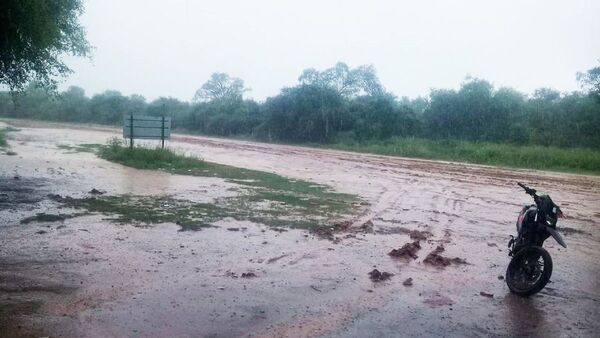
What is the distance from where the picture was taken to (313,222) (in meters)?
10.2

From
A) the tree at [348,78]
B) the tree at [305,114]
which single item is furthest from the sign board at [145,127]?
the tree at [348,78]

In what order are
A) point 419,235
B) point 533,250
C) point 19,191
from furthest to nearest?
point 19,191, point 419,235, point 533,250

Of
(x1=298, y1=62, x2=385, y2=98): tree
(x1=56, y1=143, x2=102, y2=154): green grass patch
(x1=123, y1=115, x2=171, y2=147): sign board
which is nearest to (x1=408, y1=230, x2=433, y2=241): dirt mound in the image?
(x1=123, y1=115, x2=171, y2=147): sign board

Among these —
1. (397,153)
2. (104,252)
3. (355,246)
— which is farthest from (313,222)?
(397,153)

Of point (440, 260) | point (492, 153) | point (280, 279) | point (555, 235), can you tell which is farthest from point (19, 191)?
point (492, 153)

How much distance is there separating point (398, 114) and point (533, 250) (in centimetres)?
3957

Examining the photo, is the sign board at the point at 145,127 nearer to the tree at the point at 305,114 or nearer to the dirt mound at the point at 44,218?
the dirt mound at the point at 44,218

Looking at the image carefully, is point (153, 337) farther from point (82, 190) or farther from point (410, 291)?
point (82, 190)

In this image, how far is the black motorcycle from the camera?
6.23 m

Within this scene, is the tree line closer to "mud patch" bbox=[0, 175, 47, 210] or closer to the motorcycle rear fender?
"mud patch" bbox=[0, 175, 47, 210]

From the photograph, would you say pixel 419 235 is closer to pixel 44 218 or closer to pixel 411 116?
pixel 44 218

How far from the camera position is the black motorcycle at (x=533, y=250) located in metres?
6.23

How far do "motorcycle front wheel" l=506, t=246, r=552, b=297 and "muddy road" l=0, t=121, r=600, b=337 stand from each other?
154 millimetres

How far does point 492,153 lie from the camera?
32.6 metres
